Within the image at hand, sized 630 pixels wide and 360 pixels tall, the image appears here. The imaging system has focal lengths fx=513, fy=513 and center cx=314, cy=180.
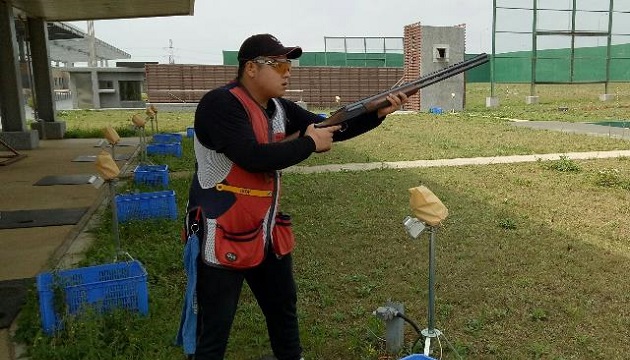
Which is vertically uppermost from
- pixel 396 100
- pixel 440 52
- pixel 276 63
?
pixel 440 52

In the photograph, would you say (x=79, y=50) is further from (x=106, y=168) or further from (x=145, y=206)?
(x=106, y=168)

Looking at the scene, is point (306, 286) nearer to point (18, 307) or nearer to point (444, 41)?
point (18, 307)

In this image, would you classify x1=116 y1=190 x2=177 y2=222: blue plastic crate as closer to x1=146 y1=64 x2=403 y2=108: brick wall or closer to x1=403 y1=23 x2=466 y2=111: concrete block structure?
x1=403 y1=23 x2=466 y2=111: concrete block structure

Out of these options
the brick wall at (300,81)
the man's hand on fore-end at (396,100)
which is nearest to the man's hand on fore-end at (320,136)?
the man's hand on fore-end at (396,100)

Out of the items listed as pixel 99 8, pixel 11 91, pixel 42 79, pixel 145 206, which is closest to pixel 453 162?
pixel 145 206

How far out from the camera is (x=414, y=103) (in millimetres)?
24141

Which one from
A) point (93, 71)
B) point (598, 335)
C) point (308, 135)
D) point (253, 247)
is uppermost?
point (93, 71)

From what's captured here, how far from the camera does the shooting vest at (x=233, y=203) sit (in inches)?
86.5

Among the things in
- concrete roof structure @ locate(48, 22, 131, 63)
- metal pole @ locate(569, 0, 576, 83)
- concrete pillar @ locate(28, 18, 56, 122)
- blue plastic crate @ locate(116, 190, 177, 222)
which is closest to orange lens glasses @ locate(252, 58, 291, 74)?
blue plastic crate @ locate(116, 190, 177, 222)

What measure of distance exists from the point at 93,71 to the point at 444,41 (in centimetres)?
1952

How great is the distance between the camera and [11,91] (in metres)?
12.4

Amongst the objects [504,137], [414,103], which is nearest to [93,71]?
[414,103]

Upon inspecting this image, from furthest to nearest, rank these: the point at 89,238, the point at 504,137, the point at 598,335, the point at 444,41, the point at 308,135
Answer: the point at 444,41 → the point at 504,137 → the point at 89,238 → the point at 598,335 → the point at 308,135

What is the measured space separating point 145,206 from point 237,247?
3846 millimetres
